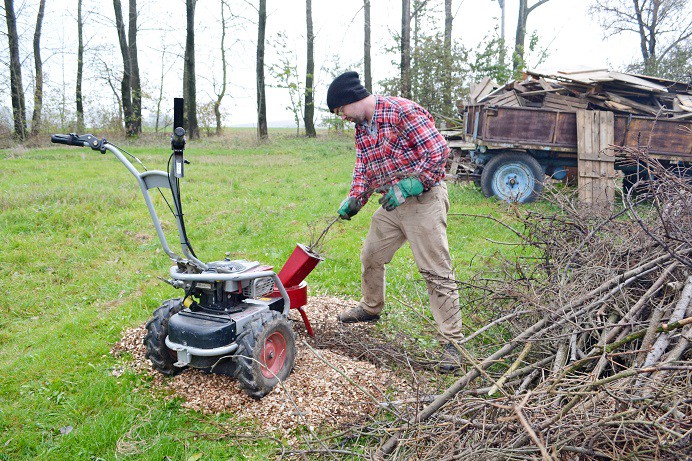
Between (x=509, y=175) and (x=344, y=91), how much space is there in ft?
20.3

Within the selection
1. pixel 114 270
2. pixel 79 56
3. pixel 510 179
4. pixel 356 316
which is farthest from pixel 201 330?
pixel 79 56

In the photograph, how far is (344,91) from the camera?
11.6 feet

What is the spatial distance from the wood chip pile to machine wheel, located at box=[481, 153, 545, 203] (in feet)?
3.47

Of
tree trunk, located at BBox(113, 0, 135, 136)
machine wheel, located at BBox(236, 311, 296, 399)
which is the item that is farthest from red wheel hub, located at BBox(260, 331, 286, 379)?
tree trunk, located at BBox(113, 0, 135, 136)

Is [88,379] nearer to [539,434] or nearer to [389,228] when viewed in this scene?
[389,228]

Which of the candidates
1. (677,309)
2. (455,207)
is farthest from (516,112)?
(677,309)

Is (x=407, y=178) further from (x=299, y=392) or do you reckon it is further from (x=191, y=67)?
(x=191, y=67)

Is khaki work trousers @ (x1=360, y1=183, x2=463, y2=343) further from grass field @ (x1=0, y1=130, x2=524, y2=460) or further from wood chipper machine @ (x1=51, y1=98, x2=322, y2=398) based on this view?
wood chipper machine @ (x1=51, y1=98, x2=322, y2=398)

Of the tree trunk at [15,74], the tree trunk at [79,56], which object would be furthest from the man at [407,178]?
the tree trunk at [79,56]

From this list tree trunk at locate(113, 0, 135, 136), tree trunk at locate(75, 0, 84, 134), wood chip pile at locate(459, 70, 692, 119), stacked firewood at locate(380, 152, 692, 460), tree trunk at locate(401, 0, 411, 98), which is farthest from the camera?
tree trunk at locate(75, 0, 84, 134)

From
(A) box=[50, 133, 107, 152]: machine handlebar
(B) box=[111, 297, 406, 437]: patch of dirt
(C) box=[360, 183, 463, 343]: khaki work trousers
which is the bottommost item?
(B) box=[111, 297, 406, 437]: patch of dirt

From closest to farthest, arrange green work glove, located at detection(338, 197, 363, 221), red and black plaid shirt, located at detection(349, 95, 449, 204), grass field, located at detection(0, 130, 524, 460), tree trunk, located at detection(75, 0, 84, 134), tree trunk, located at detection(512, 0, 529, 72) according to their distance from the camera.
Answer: grass field, located at detection(0, 130, 524, 460)
red and black plaid shirt, located at detection(349, 95, 449, 204)
green work glove, located at detection(338, 197, 363, 221)
tree trunk, located at detection(512, 0, 529, 72)
tree trunk, located at detection(75, 0, 84, 134)

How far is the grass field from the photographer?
2955 mm

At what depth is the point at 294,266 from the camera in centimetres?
373
